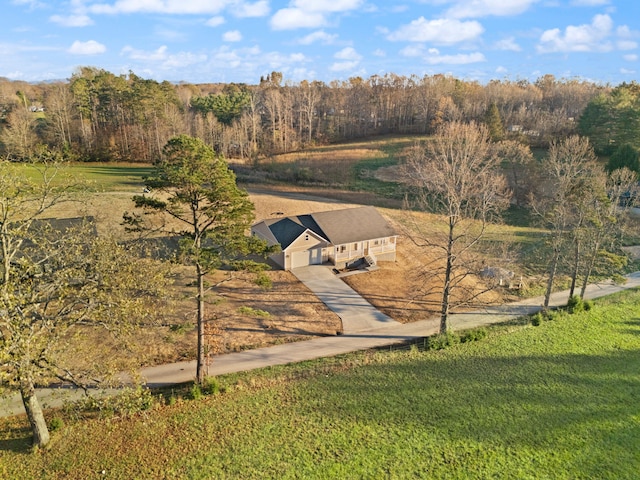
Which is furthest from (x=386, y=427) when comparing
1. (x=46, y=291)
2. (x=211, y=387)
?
(x=46, y=291)

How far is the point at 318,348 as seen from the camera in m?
23.1

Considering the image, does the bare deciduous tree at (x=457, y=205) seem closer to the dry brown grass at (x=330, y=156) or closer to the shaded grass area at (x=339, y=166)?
the shaded grass area at (x=339, y=166)

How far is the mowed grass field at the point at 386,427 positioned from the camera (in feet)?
49.2

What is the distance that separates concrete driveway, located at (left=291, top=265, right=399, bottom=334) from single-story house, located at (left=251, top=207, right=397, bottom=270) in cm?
114

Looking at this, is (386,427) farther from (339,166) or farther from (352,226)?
(339,166)

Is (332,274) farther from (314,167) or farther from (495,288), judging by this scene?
(314,167)

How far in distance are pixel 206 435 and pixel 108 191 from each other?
42612 mm

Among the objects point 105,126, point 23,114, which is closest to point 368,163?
point 105,126

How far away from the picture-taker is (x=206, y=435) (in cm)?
1633

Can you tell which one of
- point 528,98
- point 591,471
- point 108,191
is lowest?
point 591,471

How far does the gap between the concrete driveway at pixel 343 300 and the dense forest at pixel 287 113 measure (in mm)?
41418

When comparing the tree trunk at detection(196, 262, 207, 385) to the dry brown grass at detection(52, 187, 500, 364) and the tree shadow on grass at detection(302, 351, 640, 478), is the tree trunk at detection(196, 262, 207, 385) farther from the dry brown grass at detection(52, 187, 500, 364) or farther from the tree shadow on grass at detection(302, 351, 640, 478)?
the tree shadow on grass at detection(302, 351, 640, 478)

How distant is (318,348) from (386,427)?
268 inches

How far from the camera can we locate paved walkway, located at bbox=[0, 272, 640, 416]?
60.1 ft
